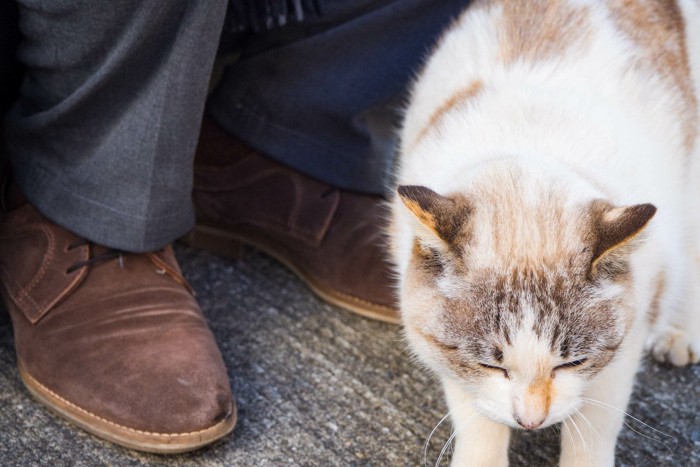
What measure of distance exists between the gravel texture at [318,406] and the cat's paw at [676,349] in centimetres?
2

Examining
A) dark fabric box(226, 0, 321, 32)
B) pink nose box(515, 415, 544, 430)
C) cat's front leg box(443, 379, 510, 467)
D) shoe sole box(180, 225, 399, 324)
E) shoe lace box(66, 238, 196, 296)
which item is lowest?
shoe sole box(180, 225, 399, 324)

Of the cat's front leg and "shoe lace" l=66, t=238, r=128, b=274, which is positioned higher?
the cat's front leg

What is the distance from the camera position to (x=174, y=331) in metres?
1.71

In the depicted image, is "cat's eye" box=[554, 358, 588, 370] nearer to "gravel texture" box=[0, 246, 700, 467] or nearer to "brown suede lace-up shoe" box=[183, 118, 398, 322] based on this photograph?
"gravel texture" box=[0, 246, 700, 467]

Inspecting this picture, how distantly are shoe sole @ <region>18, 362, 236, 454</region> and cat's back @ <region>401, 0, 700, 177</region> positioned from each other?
0.66 meters

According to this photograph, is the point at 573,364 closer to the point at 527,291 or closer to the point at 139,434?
the point at 527,291

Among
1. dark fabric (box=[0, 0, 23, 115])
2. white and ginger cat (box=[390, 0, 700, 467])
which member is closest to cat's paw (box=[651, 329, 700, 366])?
white and ginger cat (box=[390, 0, 700, 467])

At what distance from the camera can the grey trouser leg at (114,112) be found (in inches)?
62.1

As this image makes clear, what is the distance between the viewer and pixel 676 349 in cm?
190

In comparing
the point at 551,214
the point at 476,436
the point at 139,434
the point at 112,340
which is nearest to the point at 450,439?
the point at 476,436

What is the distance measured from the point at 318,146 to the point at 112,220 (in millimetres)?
580

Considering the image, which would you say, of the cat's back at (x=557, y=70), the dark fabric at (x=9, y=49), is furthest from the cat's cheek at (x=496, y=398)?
the dark fabric at (x=9, y=49)

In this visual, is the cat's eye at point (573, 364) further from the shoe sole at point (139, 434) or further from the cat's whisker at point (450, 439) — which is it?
the shoe sole at point (139, 434)

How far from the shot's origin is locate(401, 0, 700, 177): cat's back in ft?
5.27
